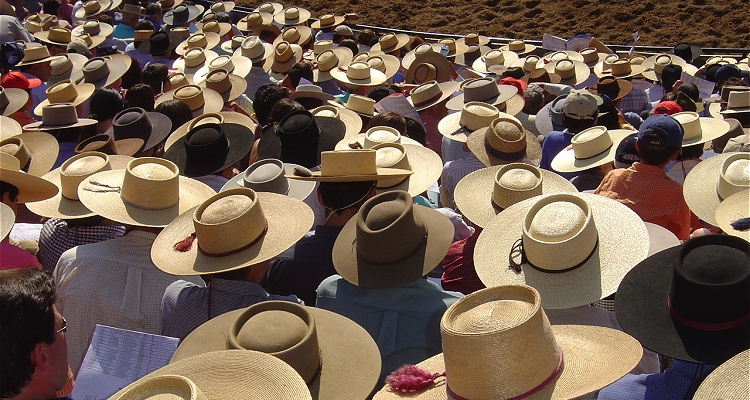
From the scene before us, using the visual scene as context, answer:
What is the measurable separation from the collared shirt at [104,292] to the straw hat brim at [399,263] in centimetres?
84

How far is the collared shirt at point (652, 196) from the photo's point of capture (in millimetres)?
3654

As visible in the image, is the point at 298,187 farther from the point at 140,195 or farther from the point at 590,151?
the point at 590,151

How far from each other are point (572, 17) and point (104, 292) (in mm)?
12887

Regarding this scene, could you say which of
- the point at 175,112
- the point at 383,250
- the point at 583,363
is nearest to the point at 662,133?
the point at 383,250

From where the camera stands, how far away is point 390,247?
2.73 m

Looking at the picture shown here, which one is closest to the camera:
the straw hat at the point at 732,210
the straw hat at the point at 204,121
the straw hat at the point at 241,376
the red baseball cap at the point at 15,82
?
→ the straw hat at the point at 241,376

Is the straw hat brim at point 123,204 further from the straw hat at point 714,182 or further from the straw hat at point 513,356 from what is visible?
the straw hat at point 714,182

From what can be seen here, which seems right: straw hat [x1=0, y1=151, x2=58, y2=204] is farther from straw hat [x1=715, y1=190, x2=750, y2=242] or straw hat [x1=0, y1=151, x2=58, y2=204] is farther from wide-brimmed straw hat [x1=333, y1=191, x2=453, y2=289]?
straw hat [x1=715, y1=190, x2=750, y2=242]

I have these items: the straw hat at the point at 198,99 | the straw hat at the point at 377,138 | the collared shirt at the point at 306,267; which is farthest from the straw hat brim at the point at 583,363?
the straw hat at the point at 198,99

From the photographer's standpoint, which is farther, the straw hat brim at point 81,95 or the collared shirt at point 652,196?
the straw hat brim at point 81,95

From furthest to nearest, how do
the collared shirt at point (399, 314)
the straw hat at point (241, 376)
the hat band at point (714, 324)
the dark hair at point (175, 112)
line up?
the dark hair at point (175, 112)
the collared shirt at point (399, 314)
the hat band at point (714, 324)
the straw hat at point (241, 376)

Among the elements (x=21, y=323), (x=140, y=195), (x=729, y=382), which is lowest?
(x=140, y=195)

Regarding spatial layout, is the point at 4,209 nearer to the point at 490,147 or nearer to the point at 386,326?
the point at 386,326

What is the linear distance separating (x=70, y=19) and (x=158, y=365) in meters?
13.9
